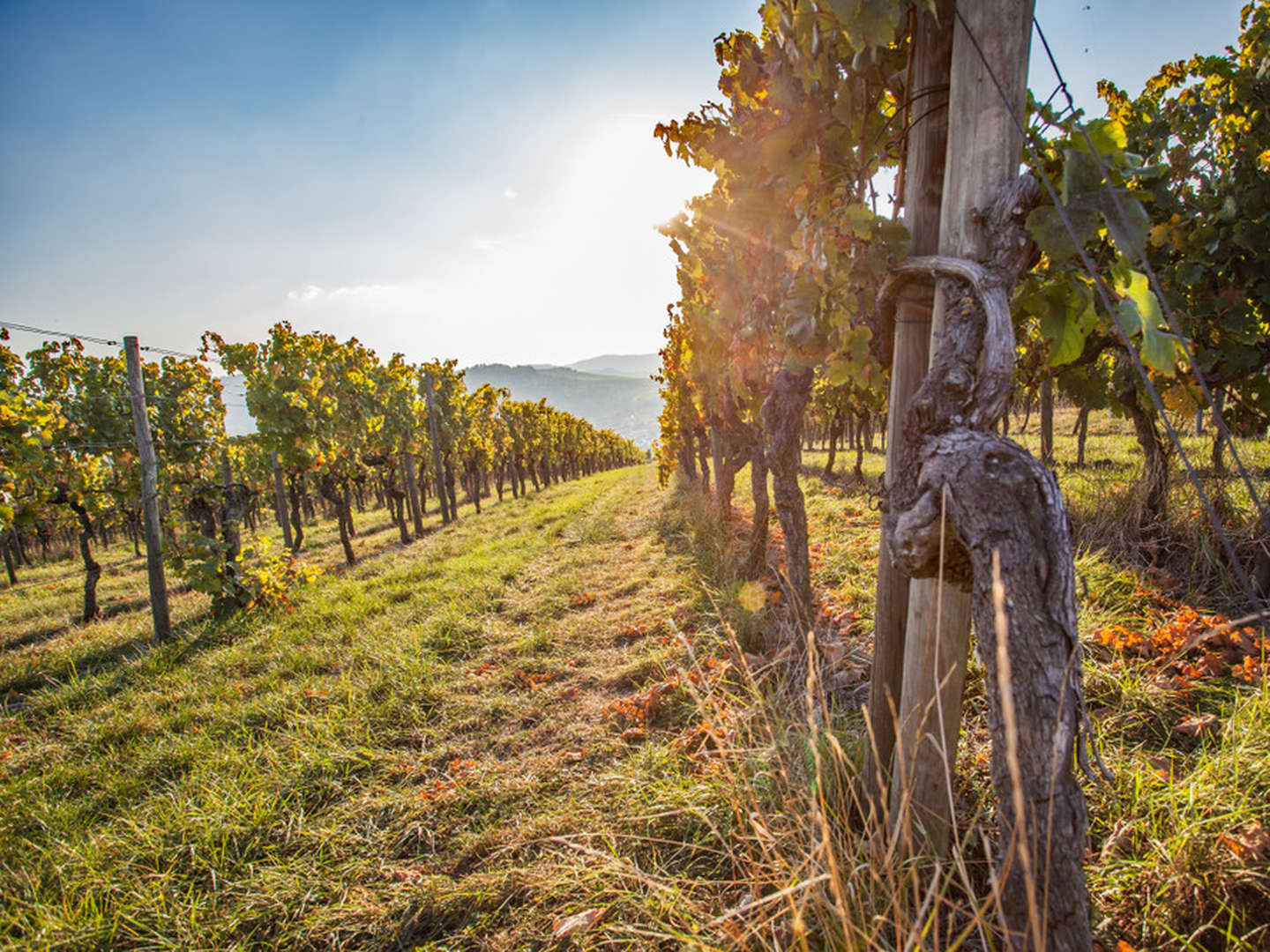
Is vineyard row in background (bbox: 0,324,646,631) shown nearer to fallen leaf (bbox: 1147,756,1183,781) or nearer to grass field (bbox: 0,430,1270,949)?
grass field (bbox: 0,430,1270,949)

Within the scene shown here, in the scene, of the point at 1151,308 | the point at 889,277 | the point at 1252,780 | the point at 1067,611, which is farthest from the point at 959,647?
the point at 1252,780

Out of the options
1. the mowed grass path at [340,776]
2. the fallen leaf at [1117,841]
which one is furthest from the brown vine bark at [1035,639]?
the mowed grass path at [340,776]

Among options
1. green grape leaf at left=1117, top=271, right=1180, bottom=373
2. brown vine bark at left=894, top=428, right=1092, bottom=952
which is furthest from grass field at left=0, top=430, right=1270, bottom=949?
green grape leaf at left=1117, top=271, right=1180, bottom=373

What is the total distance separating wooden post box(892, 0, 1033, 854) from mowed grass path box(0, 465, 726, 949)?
1429 millimetres

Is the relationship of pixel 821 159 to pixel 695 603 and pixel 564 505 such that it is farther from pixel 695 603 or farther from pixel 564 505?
pixel 564 505

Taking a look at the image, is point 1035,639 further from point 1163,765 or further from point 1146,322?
point 1163,765

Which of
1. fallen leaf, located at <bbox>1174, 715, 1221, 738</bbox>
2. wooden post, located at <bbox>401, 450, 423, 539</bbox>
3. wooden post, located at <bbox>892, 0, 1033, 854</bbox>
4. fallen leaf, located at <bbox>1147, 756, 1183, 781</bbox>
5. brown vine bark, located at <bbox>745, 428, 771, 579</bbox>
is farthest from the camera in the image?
wooden post, located at <bbox>401, 450, 423, 539</bbox>

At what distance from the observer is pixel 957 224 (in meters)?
1.56

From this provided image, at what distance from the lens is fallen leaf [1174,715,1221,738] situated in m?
2.47

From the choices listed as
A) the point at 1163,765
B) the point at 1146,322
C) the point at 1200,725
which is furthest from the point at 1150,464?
the point at 1146,322

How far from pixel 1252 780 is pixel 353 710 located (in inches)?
223

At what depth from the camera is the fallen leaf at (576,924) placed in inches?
85.9

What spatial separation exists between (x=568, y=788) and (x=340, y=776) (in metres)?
1.81

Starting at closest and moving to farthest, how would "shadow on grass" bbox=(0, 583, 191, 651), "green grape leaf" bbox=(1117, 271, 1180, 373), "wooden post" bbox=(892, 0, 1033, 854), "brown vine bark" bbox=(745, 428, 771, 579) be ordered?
"green grape leaf" bbox=(1117, 271, 1180, 373) < "wooden post" bbox=(892, 0, 1033, 854) < "brown vine bark" bbox=(745, 428, 771, 579) < "shadow on grass" bbox=(0, 583, 191, 651)
